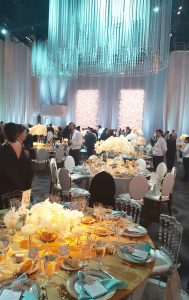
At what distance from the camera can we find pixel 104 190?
4.01 meters

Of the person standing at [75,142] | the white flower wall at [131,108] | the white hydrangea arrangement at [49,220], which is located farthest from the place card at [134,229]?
the white flower wall at [131,108]

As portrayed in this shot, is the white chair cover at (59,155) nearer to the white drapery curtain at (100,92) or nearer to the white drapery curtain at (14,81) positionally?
the white drapery curtain at (100,92)

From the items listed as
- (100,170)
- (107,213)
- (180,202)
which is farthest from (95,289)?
(180,202)

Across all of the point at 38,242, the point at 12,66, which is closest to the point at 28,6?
the point at 12,66

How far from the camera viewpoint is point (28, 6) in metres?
10.5

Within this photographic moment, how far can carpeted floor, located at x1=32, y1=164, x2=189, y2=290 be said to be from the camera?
3849 mm

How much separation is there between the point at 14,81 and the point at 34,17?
23.2 ft

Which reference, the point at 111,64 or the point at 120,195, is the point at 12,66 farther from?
the point at 120,195

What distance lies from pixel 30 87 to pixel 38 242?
17378 mm

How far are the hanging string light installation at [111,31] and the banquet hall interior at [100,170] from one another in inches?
0.9

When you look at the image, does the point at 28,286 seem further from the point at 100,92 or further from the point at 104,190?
the point at 100,92

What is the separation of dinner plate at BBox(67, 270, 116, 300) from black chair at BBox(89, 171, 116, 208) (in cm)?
202

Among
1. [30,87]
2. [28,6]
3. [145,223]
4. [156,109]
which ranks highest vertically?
[28,6]

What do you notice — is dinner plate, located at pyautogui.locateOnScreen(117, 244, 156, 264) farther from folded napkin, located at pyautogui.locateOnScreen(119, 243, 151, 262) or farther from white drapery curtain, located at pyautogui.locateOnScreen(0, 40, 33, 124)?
white drapery curtain, located at pyautogui.locateOnScreen(0, 40, 33, 124)
